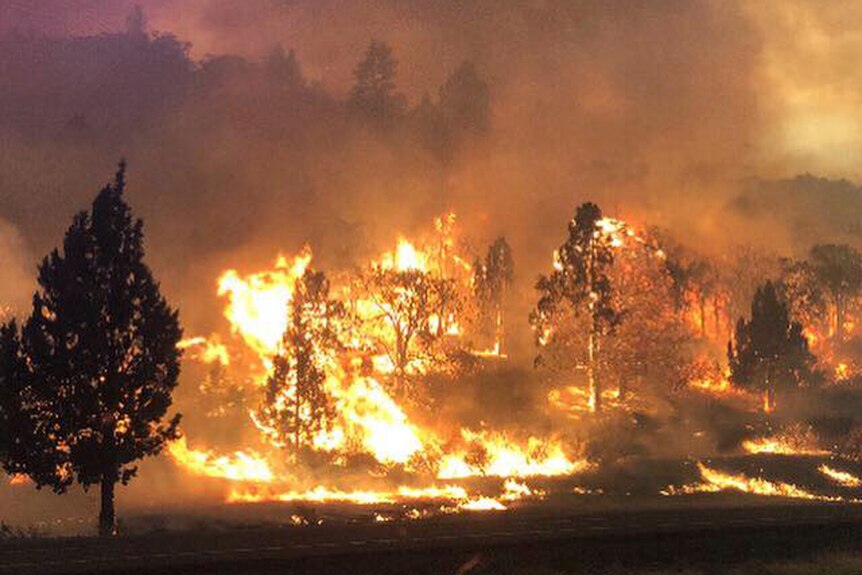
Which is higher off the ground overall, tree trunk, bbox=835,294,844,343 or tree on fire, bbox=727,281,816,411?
tree trunk, bbox=835,294,844,343

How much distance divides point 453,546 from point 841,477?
4041 cm

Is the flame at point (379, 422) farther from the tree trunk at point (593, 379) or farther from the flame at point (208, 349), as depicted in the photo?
the tree trunk at point (593, 379)

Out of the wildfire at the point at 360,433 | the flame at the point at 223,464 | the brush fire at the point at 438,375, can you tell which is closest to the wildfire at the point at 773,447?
the brush fire at the point at 438,375

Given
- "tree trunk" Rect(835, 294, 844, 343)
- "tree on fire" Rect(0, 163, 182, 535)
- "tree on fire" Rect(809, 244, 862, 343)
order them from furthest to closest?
"tree on fire" Rect(809, 244, 862, 343), "tree trunk" Rect(835, 294, 844, 343), "tree on fire" Rect(0, 163, 182, 535)

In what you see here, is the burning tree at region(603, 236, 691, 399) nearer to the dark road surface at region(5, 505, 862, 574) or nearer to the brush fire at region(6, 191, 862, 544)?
the brush fire at region(6, 191, 862, 544)

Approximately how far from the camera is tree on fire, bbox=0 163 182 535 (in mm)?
25594

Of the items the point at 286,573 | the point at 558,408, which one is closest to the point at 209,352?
the point at 558,408

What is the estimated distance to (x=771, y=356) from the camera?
72062 millimetres

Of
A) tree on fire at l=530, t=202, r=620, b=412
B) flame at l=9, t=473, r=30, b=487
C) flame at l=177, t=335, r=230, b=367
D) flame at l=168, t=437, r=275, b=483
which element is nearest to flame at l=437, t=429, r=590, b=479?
tree on fire at l=530, t=202, r=620, b=412

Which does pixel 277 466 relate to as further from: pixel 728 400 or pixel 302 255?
pixel 728 400

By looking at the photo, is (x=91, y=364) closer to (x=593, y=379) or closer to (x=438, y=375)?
(x=438, y=375)

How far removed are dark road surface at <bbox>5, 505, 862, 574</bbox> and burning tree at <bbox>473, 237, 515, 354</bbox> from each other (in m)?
60.4

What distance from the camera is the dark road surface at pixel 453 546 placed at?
1645cm

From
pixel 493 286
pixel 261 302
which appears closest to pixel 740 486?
pixel 261 302
